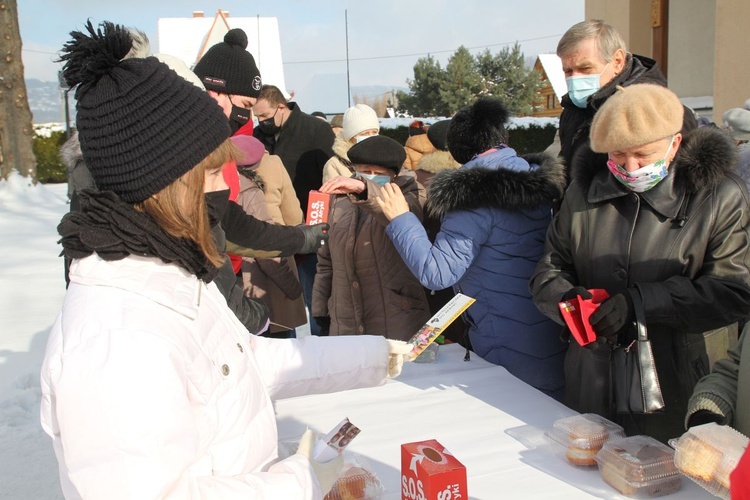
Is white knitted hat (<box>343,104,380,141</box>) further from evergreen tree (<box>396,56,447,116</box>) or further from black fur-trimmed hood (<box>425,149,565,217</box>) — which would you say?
evergreen tree (<box>396,56,447,116</box>)

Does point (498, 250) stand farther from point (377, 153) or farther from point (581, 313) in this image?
point (377, 153)

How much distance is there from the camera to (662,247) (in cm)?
194

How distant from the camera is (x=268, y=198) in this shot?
384cm

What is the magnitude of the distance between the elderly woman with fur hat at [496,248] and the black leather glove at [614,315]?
1.85 feet

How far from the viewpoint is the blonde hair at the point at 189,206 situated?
45.1 inches

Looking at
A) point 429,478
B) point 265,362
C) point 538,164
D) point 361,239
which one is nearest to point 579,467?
point 429,478

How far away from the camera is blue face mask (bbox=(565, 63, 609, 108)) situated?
2855 millimetres

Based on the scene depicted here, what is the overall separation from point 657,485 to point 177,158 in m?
1.23

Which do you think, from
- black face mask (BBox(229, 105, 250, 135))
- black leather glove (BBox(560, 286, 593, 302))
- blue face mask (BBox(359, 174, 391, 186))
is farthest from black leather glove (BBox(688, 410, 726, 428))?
black face mask (BBox(229, 105, 250, 135))

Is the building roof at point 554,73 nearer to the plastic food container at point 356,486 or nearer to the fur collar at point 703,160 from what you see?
the fur collar at point 703,160

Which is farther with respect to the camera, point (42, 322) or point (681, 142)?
point (42, 322)

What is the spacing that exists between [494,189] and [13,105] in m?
15.2

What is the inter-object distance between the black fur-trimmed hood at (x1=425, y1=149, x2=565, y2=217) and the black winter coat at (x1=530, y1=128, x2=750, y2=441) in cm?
23

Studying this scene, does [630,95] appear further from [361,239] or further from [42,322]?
[42,322]
